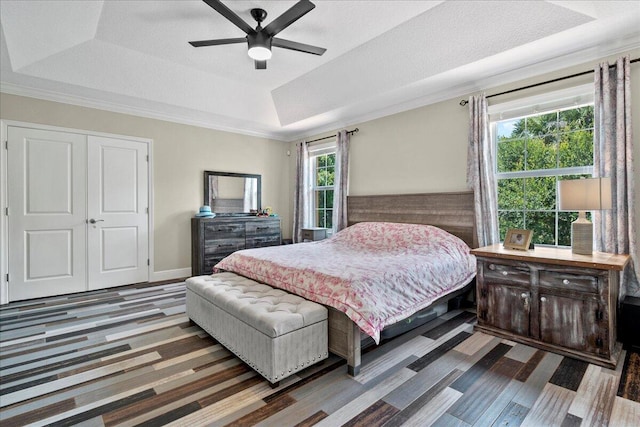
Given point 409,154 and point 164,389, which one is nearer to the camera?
point 164,389

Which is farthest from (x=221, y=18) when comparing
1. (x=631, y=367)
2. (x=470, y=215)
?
(x=631, y=367)

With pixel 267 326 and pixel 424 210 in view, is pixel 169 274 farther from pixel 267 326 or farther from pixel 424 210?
pixel 424 210

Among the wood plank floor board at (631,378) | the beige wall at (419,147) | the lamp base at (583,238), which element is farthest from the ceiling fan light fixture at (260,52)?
the wood plank floor board at (631,378)

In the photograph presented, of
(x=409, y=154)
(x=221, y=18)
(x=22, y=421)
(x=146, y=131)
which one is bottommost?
(x=22, y=421)

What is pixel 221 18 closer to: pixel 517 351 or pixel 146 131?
pixel 146 131

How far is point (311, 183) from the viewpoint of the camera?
594 centimetres

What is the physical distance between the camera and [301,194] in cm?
583

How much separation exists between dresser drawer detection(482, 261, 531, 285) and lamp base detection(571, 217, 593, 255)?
0.43 metres

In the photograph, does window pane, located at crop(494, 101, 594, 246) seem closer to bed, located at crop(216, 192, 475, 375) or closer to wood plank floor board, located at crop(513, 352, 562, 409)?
bed, located at crop(216, 192, 475, 375)

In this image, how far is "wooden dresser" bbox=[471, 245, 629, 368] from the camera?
2.21m

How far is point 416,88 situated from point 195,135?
3518 mm

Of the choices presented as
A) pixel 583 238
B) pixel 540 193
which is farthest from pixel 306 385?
pixel 540 193

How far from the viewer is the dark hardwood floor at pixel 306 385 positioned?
1688 millimetres

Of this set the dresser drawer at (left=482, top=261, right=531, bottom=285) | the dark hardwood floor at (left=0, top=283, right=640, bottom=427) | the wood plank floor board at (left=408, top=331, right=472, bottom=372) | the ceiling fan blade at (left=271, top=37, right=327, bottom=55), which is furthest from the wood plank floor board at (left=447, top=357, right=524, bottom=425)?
the ceiling fan blade at (left=271, top=37, right=327, bottom=55)
